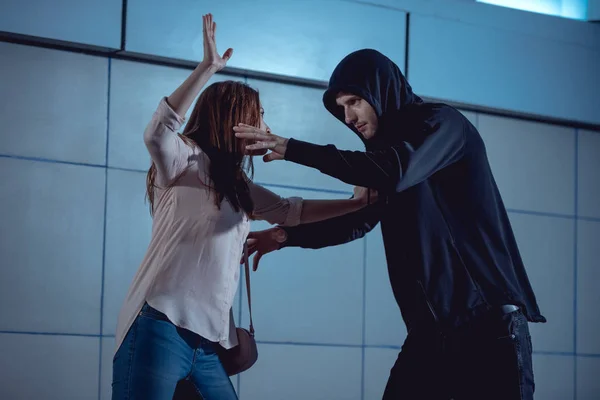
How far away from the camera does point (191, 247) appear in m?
2.84

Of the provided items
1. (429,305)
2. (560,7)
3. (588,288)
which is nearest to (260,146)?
(429,305)

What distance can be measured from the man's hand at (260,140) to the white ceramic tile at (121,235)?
9.47 feet

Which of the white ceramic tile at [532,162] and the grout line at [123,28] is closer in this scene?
the grout line at [123,28]

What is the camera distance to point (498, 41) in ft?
23.5

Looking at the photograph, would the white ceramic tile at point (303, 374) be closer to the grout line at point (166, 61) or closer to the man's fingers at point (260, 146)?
the grout line at point (166, 61)

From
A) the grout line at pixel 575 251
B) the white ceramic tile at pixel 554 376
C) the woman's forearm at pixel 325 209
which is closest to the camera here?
the woman's forearm at pixel 325 209

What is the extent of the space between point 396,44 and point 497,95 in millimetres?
1034

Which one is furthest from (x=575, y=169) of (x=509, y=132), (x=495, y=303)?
(x=495, y=303)

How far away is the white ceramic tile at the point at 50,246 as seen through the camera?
5.48 meters

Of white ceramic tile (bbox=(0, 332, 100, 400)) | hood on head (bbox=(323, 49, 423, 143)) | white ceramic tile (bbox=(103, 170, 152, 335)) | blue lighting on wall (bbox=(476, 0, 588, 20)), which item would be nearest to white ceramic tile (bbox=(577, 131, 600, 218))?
blue lighting on wall (bbox=(476, 0, 588, 20))

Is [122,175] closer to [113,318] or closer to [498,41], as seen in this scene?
[113,318]

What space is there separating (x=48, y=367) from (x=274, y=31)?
8.89 feet

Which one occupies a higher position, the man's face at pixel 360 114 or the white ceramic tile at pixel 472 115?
the white ceramic tile at pixel 472 115

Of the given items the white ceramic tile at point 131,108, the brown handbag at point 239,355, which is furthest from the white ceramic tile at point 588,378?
the brown handbag at point 239,355
